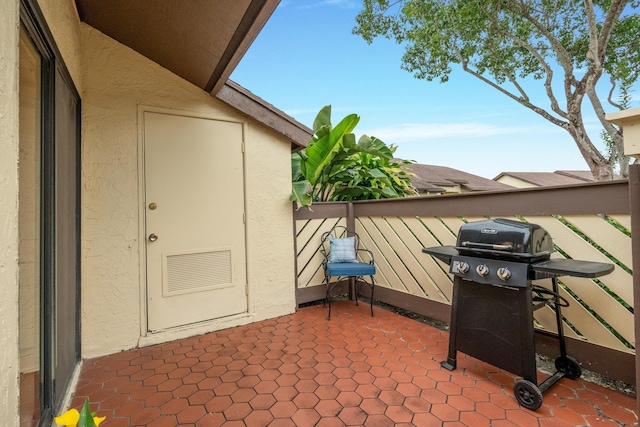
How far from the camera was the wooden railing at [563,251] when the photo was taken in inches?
85.8

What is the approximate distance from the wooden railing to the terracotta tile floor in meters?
0.32

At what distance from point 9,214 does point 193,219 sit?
7.66ft

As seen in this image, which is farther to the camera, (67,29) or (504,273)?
(67,29)

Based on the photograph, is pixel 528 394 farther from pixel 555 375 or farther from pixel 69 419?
pixel 69 419

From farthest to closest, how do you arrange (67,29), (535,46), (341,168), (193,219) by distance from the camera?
(535,46) < (341,168) < (193,219) < (67,29)

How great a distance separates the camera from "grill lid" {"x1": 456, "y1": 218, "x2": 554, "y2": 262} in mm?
2047

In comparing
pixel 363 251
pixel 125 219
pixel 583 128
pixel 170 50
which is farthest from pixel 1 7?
pixel 583 128

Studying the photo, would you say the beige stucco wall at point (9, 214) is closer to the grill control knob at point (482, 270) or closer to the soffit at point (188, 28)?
the soffit at point (188, 28)

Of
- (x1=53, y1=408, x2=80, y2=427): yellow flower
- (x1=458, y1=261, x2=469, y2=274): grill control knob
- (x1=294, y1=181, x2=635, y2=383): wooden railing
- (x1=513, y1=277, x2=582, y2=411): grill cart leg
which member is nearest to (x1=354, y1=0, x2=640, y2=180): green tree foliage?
(x1=294, y1=181, x2=635, y2=383): wooden railing

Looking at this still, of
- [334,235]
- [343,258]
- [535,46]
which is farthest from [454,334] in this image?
[535,46]

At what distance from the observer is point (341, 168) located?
4.86m

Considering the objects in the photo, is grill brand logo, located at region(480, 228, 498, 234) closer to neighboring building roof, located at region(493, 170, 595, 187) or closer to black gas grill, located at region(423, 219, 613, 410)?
black gas grill, located at region(423, 219, 613, 410)

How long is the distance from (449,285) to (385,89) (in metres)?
11.2

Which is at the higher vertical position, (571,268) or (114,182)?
(114,182)
